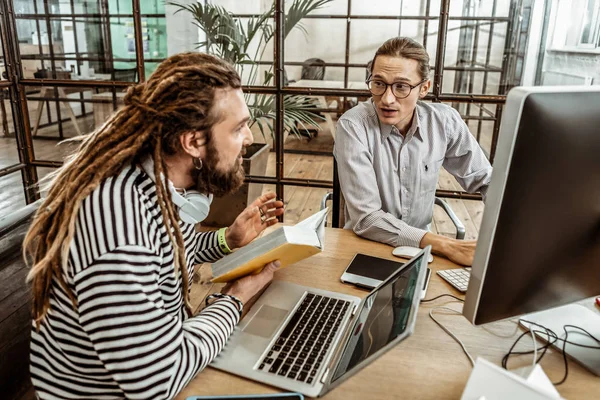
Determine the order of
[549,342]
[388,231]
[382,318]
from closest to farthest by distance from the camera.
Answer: [382,318] < [549,342] < [388,231]

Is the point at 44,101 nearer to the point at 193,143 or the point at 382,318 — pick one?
the point at 193,143

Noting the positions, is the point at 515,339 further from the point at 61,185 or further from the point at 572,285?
the point at 61,185

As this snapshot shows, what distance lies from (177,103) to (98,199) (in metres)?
0.23

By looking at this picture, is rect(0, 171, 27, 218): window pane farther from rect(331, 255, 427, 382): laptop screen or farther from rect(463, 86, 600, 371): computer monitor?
rect(463, 86, 600, 371): computer monitor

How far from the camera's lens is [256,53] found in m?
2.52

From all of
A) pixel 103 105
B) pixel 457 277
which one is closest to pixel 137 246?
pixel 457 277

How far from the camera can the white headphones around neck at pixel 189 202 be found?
0.92 m

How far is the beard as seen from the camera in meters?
1.00

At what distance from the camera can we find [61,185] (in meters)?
0.91

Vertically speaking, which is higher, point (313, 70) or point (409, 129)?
point (313, 70)

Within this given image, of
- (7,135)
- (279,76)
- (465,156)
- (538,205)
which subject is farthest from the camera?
(7,135)

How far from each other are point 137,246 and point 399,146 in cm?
117

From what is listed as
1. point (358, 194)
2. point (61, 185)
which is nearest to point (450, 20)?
point (358, 194)

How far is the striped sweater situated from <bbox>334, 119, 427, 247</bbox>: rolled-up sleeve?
0.65 metres
